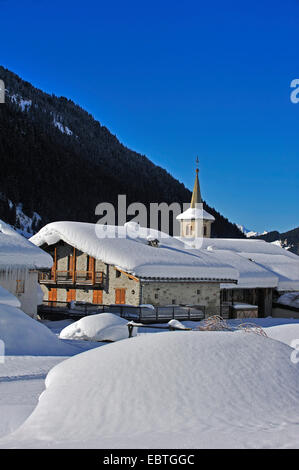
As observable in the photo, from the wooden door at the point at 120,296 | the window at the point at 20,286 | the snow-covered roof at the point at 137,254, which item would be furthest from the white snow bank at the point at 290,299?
the window at the point at 20,286

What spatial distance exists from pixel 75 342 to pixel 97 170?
312ft

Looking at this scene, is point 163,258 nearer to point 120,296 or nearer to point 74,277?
point 120,296

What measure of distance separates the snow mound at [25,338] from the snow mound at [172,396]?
16.2 ft

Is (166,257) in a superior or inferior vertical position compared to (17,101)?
inferior

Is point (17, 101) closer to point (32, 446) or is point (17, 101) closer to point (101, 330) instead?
point (101, 330)

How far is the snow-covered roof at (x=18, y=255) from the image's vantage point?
2171 centimetres

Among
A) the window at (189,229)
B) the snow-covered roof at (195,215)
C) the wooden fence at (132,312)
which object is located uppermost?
the snow-covered roof at (195,215)

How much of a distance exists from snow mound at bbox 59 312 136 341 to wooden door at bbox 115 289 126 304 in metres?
8.62

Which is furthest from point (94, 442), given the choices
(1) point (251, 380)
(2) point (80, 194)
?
(2) point (80, 194)

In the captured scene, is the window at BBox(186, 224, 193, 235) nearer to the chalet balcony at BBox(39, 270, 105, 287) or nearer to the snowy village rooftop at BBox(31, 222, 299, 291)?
the snowy village rooftop at BBox(31, 222, 299, 291)

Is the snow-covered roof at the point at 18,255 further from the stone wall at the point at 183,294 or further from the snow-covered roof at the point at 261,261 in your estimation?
the snow-covered roof at the point at 261,261

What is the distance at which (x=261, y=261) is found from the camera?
127ft

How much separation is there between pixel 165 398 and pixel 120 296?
64.9 ft
